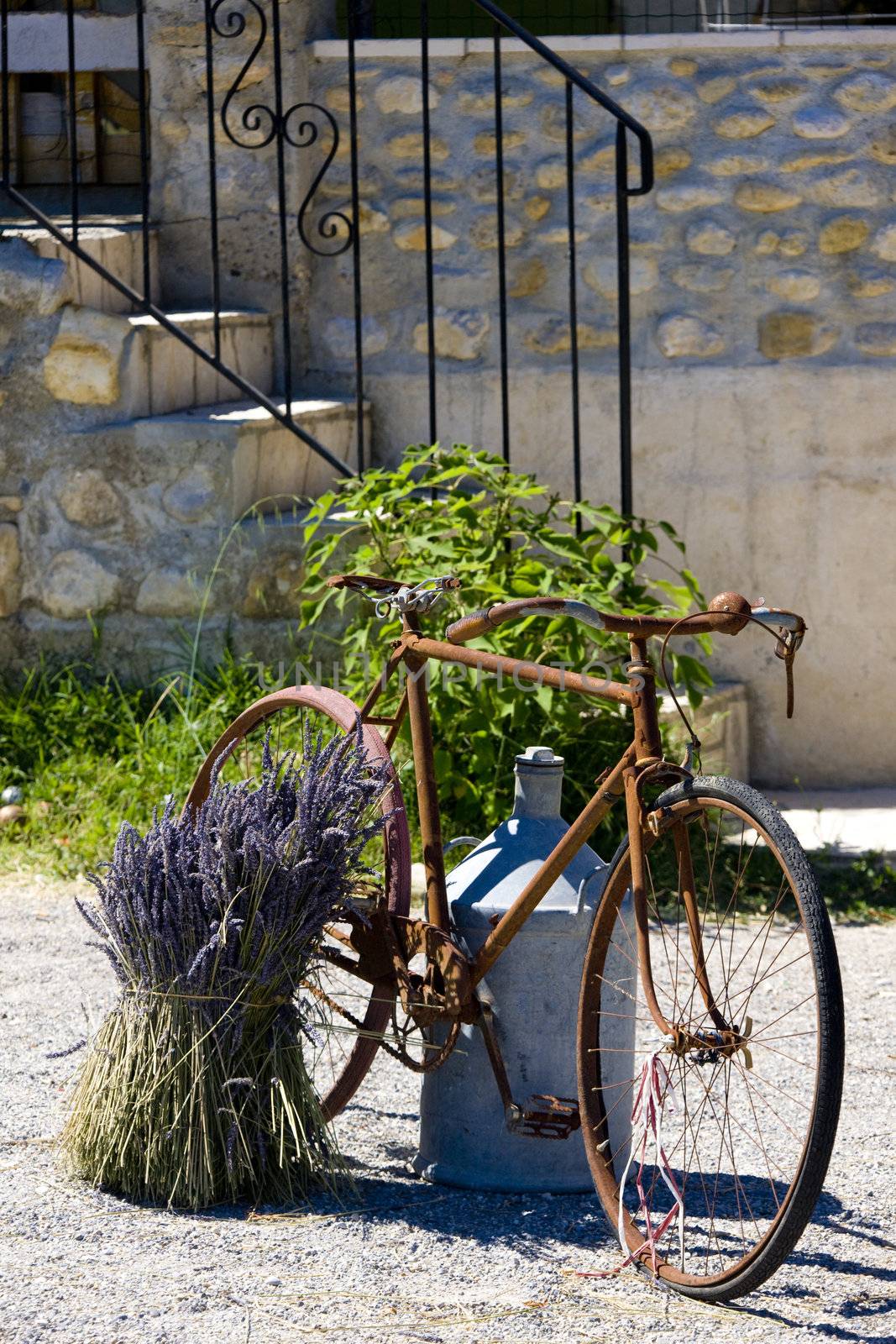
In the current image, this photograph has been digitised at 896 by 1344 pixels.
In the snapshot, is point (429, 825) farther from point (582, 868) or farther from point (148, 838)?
point (148, 838)

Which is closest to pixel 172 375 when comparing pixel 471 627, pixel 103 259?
pixel 103 259

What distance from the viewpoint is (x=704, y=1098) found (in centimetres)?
250

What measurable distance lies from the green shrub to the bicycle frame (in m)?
1.25

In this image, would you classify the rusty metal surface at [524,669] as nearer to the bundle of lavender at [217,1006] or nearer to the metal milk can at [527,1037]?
the metal milk can at [527,1037]

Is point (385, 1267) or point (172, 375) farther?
point (172, 375)

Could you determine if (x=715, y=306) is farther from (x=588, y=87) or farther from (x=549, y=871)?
(x=549, y=871)

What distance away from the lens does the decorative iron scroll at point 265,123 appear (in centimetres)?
495

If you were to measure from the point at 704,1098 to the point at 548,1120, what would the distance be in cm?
24

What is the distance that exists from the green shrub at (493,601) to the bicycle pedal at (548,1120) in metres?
1.54

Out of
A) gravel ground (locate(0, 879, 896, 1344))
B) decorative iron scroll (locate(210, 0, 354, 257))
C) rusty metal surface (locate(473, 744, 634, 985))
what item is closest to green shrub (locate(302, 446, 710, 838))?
decorative iron scroll (locate(210, 0, 354, 257))

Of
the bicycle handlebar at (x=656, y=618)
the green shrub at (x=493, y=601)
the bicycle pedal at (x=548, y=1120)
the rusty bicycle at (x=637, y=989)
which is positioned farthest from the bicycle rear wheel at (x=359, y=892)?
the green shrub at (x=493, y=601)

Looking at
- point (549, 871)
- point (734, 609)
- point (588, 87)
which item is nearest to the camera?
point (734, 609)

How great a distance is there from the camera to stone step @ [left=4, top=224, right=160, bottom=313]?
4930 mm

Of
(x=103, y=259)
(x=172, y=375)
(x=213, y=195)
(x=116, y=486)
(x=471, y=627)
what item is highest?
(x=213, y=195)
